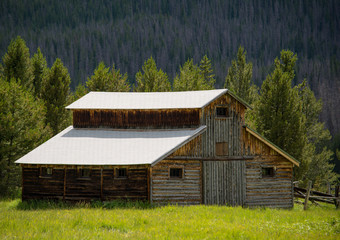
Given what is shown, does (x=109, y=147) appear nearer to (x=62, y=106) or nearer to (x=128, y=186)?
(x=128, y=186)

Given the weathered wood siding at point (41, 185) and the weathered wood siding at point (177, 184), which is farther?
the weathered wood siding at point (41, 185)

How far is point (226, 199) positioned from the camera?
30.2 meters

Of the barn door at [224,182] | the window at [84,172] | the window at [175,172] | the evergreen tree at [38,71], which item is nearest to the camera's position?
the window at [84,172]

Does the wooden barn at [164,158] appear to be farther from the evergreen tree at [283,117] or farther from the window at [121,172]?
the evergreen tree at [283,117]

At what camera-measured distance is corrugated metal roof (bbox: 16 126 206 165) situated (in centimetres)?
2780

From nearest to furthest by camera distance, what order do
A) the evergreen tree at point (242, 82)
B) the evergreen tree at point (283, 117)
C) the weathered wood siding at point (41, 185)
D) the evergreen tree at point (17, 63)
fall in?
1. the weathered wood siding at point (41, 185)
2. the evergreen tree at point (283, 117)
3. the evergreen tree at point (17, 63)
4. the evergreen tree at point (242, 82)

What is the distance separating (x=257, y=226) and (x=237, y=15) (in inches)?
7391

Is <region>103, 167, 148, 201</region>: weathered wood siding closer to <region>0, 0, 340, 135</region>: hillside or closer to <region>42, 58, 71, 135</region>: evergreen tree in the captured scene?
<region>42, 58, 71, 135</region>: evergreen tree

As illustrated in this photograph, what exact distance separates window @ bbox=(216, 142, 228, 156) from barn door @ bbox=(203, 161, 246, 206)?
28.3 inches

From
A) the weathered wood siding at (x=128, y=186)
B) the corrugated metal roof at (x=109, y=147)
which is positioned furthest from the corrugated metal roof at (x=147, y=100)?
the weathered wood siding at (x=128, y=186)

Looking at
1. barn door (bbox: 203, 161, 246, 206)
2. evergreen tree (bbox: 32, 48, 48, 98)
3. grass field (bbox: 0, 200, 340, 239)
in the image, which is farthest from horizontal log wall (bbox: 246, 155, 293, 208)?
evergreen tree (bbox: 32, 48, 48, 98)

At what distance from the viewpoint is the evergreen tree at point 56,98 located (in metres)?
47.3

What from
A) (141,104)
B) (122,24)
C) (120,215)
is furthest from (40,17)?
(120,215)

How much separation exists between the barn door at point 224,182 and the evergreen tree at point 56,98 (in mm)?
24004
